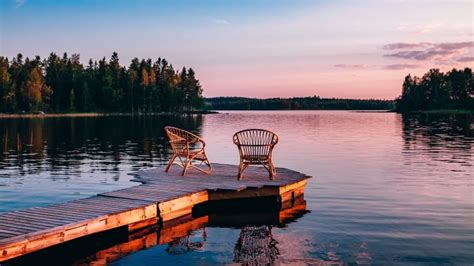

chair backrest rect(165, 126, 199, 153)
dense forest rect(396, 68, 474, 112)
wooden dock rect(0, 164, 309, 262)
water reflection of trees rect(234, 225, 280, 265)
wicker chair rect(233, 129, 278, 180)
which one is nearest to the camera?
wooden dock rect(0, 164, 309, 262)

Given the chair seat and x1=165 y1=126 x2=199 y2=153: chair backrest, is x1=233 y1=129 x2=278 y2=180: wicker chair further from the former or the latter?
x1=165 y1=126 x2=199 y2=153: chair backrest

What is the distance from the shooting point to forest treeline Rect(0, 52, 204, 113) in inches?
4801

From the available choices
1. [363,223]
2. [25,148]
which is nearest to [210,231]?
[363,223]

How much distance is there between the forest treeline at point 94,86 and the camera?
121938mm

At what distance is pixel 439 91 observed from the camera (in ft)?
571

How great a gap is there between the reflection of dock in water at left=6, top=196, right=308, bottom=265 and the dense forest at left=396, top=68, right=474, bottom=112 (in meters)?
162

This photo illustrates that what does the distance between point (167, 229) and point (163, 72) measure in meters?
148

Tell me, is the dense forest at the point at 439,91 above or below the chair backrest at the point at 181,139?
above

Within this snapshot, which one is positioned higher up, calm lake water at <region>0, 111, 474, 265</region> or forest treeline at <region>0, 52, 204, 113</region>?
forest treeline at <region>0, 52, 204, 113</region>

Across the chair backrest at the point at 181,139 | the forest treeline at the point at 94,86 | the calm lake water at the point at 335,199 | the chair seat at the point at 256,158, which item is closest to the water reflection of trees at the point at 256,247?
the calm lake water at the point at 335,199

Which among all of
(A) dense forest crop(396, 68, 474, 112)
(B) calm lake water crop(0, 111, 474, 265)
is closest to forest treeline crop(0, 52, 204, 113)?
(A) dense forest crop(396, 68, 474, 112)

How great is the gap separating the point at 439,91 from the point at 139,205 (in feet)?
586

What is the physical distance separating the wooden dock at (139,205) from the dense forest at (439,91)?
527ft

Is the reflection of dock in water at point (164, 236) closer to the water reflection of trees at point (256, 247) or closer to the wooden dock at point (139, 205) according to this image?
the water reflection of trees at point (256, 247)
